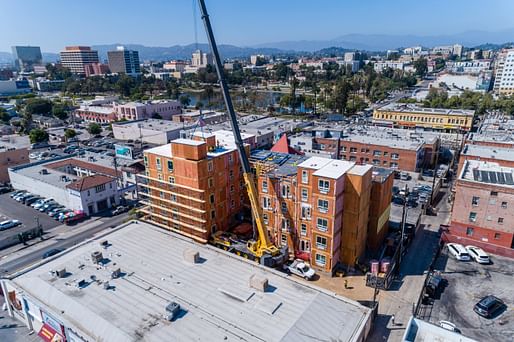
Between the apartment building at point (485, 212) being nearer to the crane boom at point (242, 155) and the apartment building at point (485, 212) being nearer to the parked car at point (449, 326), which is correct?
the parked car at point (449, 326)

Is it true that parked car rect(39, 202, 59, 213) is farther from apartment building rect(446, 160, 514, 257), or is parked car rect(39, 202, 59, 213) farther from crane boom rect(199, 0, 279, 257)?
apartment building rect(446, 160, 514, 257)

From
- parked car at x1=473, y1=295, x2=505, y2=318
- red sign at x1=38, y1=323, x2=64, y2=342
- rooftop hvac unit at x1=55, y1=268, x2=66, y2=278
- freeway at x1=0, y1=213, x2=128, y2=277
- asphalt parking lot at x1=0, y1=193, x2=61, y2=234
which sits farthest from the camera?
asphalt parking lot at x1=0, y1=193, x2=61, y2=234

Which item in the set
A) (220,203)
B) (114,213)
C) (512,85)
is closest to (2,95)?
(114,213)

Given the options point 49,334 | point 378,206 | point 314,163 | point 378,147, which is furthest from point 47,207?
point 378,147

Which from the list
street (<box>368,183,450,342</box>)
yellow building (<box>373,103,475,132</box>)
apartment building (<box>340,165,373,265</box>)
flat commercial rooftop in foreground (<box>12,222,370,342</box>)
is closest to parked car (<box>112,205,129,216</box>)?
flat commercial rooftop in foreground (<box>12,222,370,342</box>)

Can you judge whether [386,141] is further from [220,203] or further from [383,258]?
[220,203]

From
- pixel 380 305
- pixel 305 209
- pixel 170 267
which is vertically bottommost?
pixel 380 305
